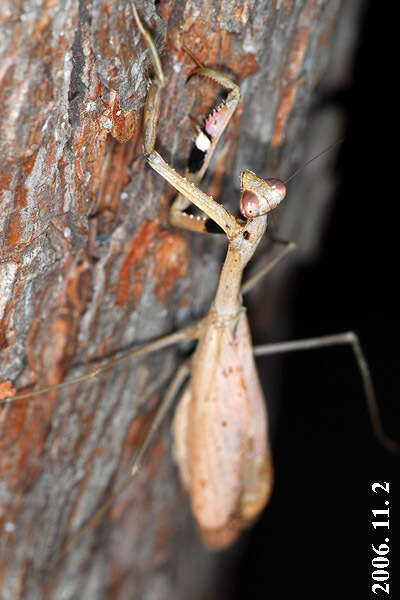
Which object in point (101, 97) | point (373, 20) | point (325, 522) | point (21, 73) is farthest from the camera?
point (325, 522)

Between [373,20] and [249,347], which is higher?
[373,20]

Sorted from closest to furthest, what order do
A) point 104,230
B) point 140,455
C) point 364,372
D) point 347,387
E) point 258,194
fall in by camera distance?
point 258,194 < point 104,230 < point 140,455 < point 364,372 < point 347,387

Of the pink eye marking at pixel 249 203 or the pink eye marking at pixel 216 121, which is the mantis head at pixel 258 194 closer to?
the pink eye marking at pixel 249 203

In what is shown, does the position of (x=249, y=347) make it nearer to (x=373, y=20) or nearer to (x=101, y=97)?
(x=101, y=97)

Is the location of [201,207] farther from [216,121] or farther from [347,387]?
[347,387]

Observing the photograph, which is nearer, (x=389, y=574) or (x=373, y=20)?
(x=389, y=574)

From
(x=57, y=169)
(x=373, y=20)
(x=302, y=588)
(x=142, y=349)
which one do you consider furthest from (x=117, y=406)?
(x=373, y=20)

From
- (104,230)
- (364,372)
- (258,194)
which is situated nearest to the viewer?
(258,194)

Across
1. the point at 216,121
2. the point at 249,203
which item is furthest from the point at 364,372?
the point at 216,121
